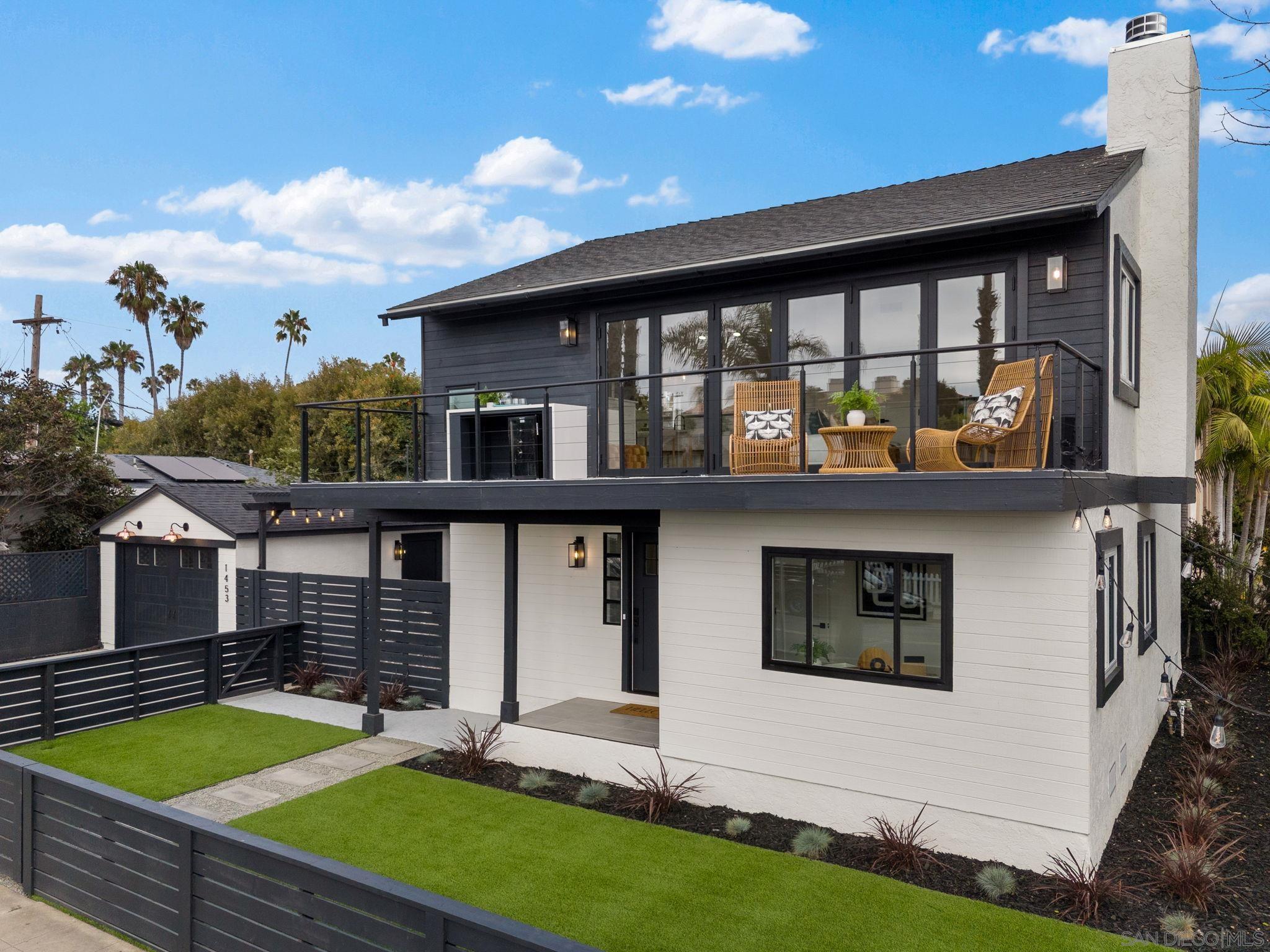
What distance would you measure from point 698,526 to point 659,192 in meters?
48.7

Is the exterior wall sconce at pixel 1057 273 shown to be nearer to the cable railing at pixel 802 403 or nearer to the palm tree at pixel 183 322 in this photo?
the cable railing at pixel 802 403

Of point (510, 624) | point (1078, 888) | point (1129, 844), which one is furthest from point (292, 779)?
point (1129, 844)

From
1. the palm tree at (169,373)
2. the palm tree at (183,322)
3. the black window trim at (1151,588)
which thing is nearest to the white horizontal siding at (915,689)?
the black window trim at (1151,588)

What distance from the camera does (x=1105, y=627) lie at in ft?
21.9

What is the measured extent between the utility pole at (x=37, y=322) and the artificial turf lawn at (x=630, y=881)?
23355mm

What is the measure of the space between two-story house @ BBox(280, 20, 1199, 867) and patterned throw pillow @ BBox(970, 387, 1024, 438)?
0.06 ft

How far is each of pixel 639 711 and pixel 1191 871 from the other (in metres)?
5.25

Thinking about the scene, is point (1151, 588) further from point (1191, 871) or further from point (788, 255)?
Result: point (788, 255)

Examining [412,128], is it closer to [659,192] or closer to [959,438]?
[659,192]

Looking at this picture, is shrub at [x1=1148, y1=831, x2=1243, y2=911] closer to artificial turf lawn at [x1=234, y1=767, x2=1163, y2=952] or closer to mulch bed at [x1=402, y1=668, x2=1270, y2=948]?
mulch bed at [x1=402, y1=668, x2=1270, y2=948]

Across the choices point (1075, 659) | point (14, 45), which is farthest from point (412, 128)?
point (1075, 659)

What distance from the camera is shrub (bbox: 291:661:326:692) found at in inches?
448

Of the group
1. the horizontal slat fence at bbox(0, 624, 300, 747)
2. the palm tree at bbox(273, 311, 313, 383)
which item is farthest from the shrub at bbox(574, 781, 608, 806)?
the palm tree at bbox(273, 311, 313, 383)

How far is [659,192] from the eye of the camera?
5262cm
